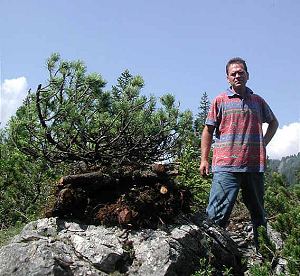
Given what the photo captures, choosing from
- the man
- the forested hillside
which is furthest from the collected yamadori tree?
the man

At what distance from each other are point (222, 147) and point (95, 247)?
1.70 meters

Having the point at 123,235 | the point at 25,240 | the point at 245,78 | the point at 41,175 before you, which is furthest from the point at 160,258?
the point at 41,175

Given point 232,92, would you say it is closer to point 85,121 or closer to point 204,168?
point 204,168

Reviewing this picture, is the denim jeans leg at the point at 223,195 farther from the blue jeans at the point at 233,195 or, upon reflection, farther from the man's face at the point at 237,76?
the man's face at the point at 237,76

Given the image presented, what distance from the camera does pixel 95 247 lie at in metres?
4.34

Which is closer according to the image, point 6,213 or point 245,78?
point 245,78

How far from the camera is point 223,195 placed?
16.1ft

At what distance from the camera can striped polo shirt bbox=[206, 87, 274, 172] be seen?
16.1 feet

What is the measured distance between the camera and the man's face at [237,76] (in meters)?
5.08

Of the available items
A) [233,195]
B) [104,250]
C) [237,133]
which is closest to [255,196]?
[233,195]

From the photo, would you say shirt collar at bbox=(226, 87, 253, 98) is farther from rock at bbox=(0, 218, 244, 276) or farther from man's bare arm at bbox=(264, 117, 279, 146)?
rock at bbox=(0, 218, 244, 276)

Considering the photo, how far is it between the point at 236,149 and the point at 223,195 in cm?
50

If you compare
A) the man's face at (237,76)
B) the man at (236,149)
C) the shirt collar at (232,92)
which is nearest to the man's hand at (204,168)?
the man at (236,149)

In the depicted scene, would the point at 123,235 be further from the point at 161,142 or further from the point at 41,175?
the point at 41,175
